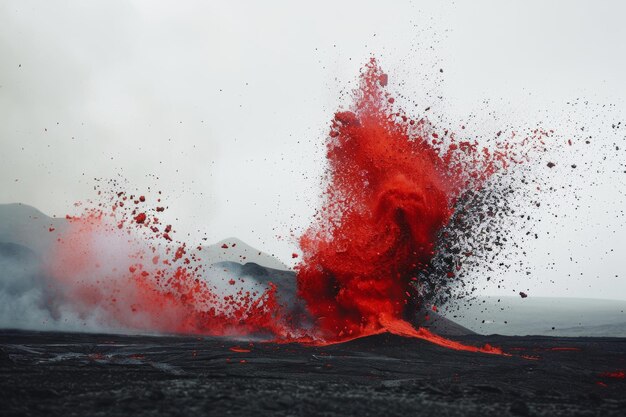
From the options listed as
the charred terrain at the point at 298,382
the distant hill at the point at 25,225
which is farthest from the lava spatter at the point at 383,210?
the distant hill at the point at 25,225

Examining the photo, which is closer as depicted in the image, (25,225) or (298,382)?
(298,382)

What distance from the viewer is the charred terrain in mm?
8594

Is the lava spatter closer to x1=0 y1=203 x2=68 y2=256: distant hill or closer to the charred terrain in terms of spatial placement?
the charred terrain

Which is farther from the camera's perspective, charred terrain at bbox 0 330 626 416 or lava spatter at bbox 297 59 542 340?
lava spatter at bbox 297 59 542 340

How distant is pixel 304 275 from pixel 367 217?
6.41 metres

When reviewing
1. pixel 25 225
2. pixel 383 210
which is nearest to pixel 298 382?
pixel 383 210

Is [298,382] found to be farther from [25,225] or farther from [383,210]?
[25,225]

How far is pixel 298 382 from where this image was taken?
1175 centimetres

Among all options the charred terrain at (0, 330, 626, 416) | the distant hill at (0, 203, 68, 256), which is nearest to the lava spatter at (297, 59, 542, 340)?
the charred terrain at (0, 330, 626, 416)

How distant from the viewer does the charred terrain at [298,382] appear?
28.2ft

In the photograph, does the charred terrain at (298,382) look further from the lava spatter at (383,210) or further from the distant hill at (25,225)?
the distant hill at (25,225)

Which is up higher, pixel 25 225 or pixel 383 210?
pixel 25 225

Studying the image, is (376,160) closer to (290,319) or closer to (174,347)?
(174,347)

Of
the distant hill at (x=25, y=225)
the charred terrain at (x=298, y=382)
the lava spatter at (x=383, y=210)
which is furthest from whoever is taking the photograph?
the distant hill at (x=25, y=225)
